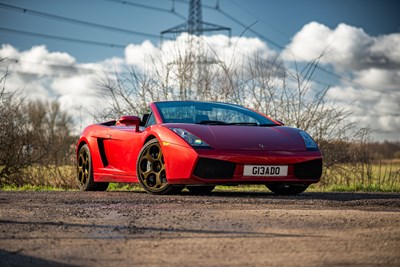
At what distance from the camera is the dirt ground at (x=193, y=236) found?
4258 mm

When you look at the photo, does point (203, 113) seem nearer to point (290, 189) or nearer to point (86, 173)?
point (290, 189)

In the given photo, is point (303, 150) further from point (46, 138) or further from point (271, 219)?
point (46, 138)

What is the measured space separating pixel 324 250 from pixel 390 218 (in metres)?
1.63

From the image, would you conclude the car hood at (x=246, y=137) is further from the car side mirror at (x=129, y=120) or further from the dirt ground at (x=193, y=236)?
the dirt ground at (x=193, y=236)

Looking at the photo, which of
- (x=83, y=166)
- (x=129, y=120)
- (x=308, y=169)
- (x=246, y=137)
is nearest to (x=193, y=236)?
(x=246, y=137)

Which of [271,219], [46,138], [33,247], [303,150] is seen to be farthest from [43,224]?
[46,138]

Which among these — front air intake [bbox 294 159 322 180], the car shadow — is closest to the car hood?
front air intake [bbox 294 159 322 180]

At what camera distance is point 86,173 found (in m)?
10.7

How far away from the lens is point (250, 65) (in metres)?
14.5

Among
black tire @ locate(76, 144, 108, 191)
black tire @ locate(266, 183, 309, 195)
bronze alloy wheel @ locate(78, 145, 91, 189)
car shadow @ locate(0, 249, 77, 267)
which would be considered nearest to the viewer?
car shadow @ locate(0, 249, 77, 267)

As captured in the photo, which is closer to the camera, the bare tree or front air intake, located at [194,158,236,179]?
front air intake, located at [194,158,236,179]

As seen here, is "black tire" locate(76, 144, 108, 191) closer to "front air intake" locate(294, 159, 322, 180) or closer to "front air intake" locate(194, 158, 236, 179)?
"front air intake" locate(194, 158, 236, 179)

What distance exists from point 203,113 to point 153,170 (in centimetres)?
117

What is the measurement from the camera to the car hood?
27.2ft
